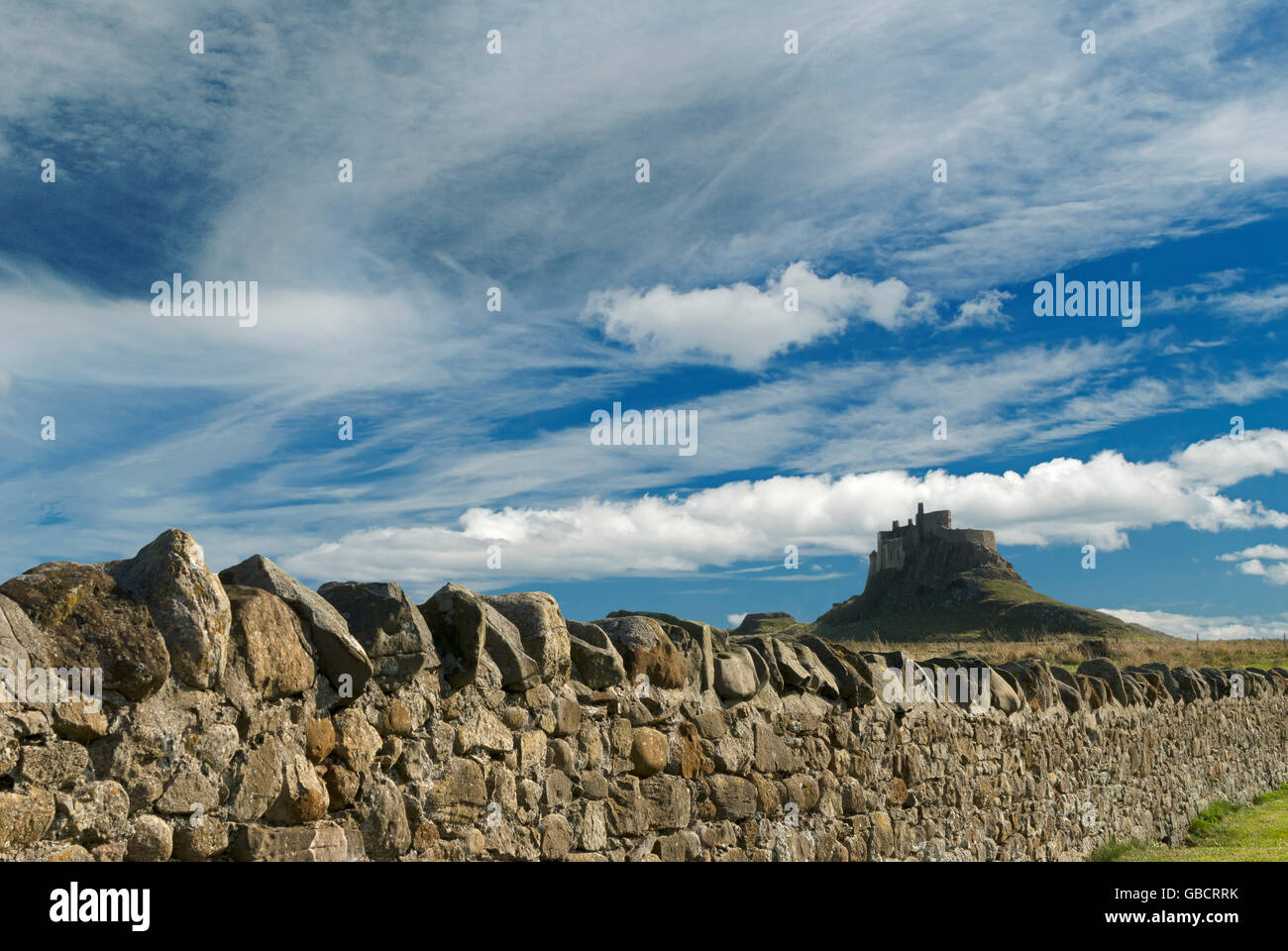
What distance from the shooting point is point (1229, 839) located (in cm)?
1065

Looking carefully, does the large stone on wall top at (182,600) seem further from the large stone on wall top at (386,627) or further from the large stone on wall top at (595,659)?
the large stone on wall top at (595,659)

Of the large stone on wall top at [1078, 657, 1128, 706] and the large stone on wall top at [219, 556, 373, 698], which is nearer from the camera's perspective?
the large stone on wall top at [219, 556, 373, 698]

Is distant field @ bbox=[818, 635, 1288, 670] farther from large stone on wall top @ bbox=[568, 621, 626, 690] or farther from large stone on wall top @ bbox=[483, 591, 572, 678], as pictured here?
large stone on wall top @ bbox=[483, 591, 572, 678]

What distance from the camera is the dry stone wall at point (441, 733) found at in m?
2.73

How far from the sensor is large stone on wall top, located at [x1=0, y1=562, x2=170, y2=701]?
8.84 ft

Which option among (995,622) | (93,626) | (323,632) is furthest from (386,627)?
(995,622)

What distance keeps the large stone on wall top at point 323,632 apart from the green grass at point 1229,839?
7.77m

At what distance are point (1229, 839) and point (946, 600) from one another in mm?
43973

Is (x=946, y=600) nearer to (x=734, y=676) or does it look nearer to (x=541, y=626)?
(x=734, y=676)

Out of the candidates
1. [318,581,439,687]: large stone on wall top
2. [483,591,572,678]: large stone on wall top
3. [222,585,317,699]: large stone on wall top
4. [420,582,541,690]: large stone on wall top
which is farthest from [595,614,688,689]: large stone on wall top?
[222,585,317,699]: large stone on wall top

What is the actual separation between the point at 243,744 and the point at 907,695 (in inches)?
181

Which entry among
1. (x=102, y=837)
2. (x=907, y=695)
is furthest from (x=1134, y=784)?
(x=102, y=837)

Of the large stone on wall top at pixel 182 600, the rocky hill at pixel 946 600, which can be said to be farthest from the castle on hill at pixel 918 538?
the large stone on wall top at pixel 182 600

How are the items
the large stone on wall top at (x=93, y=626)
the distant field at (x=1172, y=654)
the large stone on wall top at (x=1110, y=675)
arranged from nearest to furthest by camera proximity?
1. the large stone on wall top at (x=93, y=626)
2. the large stone on wall top at (x=1110, y=675)
3. the distant field at (x=1172, y=654)
